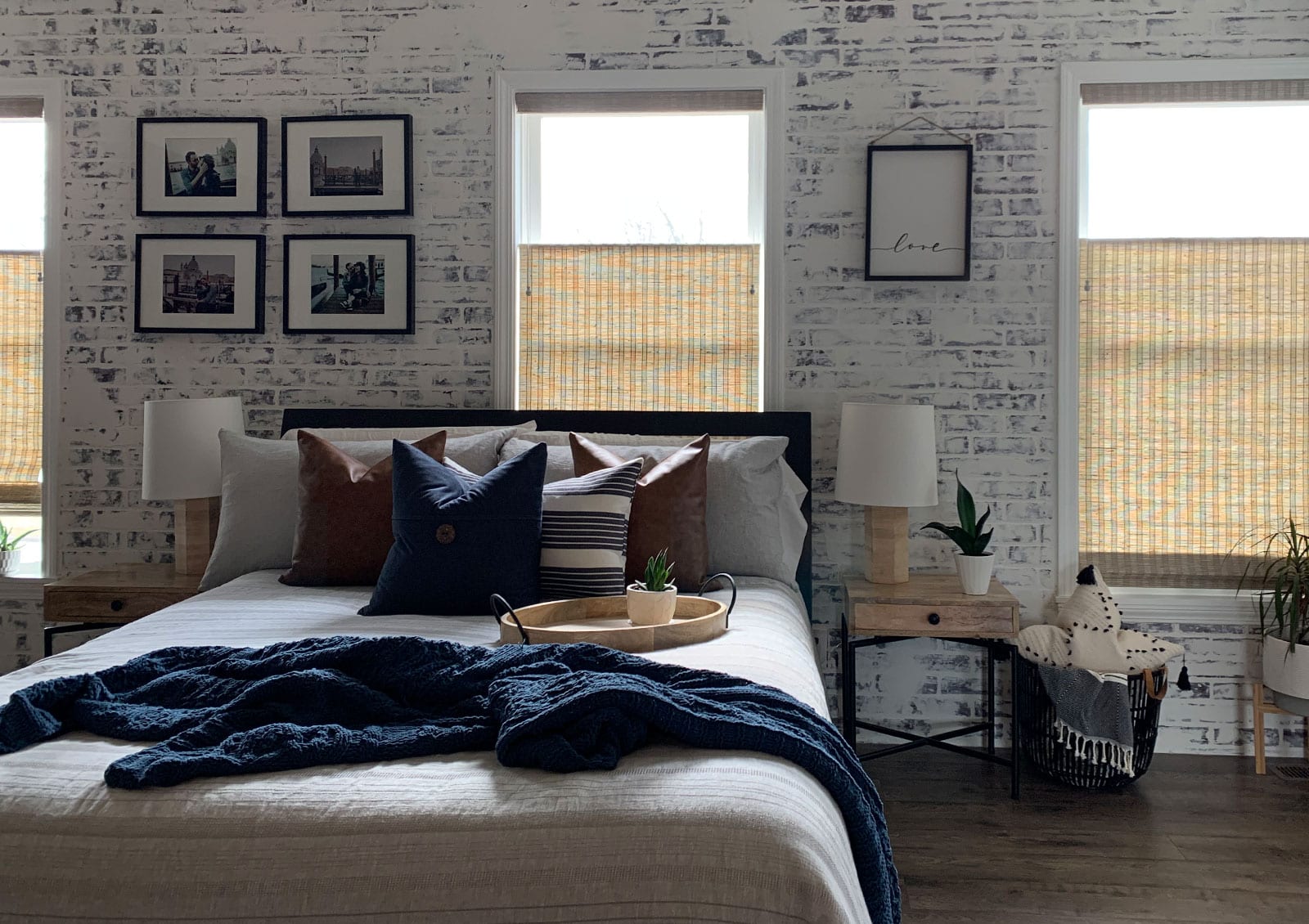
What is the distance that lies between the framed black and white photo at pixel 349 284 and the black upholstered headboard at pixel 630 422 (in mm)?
339

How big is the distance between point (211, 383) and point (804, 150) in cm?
242

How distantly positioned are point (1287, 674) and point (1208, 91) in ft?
6.67

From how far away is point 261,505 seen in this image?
10.5ft

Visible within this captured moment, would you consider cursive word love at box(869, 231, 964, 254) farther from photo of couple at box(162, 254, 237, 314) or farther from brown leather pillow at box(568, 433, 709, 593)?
photo of couple at box(162, 254, 237, 314)

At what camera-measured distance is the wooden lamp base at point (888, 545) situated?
135 inches

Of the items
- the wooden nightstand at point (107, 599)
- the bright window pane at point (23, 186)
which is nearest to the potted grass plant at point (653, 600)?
the wooden nightstand at point (107, 599)

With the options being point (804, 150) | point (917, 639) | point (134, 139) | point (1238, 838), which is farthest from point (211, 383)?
point (1238, 838)

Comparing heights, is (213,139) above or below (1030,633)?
above

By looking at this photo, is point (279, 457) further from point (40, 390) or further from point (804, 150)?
point (804, 150)

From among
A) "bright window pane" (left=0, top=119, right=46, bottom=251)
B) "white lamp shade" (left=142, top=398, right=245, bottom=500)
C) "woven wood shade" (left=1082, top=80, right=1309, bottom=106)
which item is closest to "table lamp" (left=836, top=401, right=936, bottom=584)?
"woven wood shade" (left=1082, top=80, right=1309, bottom=106)

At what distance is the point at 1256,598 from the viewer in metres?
3.61

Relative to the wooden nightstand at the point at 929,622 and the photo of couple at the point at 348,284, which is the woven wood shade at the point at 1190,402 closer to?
the wooden nightstand at the point at 929,622

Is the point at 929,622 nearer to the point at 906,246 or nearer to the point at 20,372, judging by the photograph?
the point at 906,246

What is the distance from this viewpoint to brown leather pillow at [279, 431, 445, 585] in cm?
296
